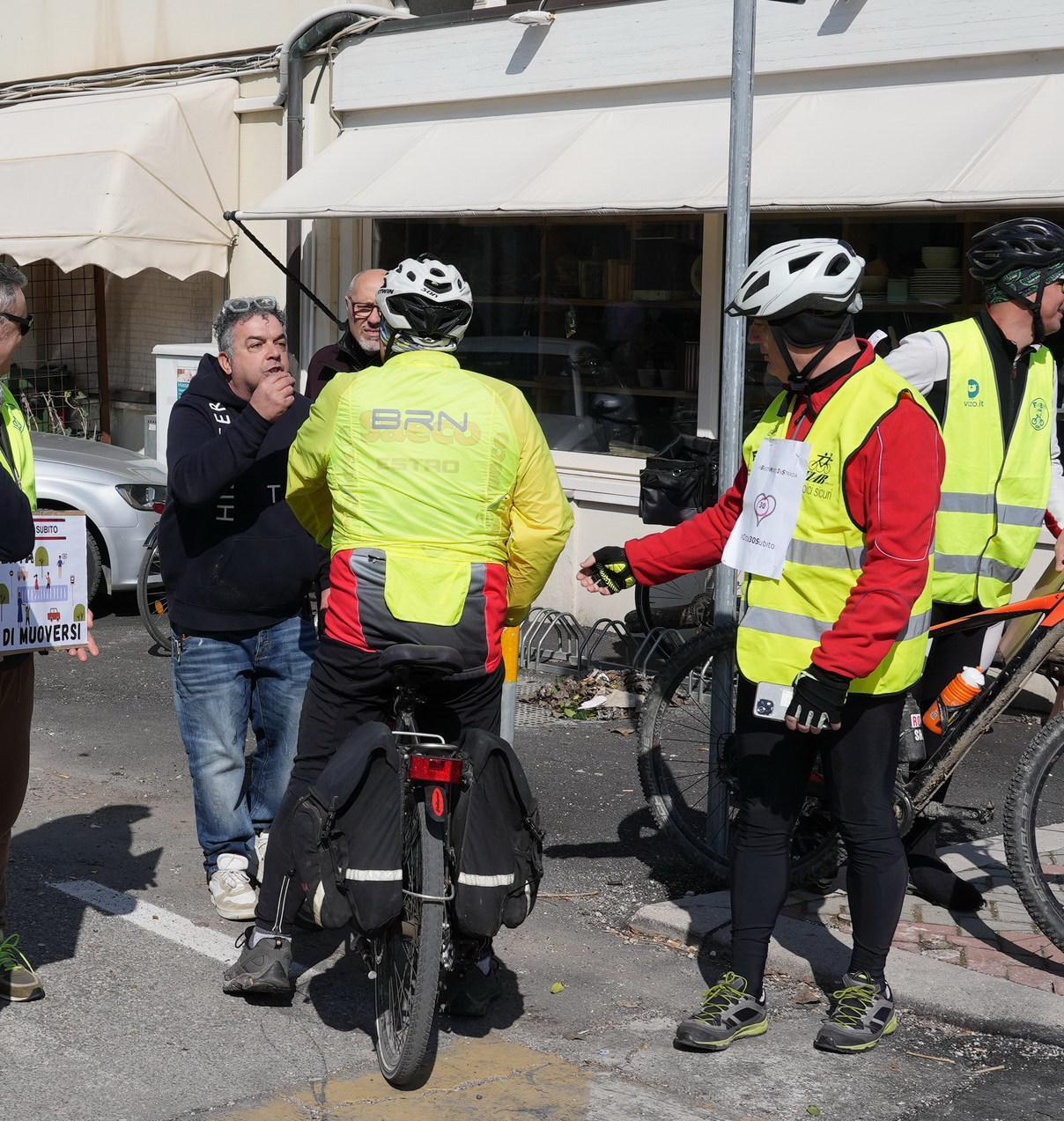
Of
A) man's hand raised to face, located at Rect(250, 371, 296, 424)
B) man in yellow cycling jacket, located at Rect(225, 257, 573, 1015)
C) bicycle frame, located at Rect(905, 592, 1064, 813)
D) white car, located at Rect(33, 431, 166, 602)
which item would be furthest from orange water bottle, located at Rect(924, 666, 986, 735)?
white car, located at Rect(33, 431, 166, 602)

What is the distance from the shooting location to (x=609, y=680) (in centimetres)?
885

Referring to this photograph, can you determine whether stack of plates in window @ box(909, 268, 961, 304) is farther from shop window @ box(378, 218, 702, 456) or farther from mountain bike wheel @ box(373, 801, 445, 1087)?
mountain bike wheel @ box(373, 801, 445, 1087)

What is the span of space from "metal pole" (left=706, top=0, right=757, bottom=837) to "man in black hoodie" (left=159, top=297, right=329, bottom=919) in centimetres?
138

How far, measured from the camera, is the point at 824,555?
160 inches

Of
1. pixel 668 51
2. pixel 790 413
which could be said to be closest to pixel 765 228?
pixel 668 51

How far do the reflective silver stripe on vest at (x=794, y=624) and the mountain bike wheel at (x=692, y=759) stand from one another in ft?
4.08

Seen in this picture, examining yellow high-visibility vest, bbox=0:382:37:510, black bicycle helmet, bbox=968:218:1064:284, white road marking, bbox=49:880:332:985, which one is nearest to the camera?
yellow high-visibility vest, bbox=0:382:37:510

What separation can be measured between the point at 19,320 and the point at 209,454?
27.0 inches

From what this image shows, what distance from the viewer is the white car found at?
10.4 m

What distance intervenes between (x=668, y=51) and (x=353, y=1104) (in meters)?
7.53

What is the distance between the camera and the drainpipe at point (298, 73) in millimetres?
11672

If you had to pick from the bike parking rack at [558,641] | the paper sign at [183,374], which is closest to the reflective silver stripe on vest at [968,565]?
the bike parking rack at [558,641]

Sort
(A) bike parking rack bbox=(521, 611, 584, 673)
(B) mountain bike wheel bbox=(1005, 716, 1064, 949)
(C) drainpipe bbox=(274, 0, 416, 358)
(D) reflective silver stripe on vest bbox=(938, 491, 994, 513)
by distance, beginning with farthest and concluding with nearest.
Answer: (C) drainpipe bbox=(274, 0, 416, 358)
(A) bike parking rack bbox=(521, 611, 584, 673)
(D) reflective silver stripe on vest bbox=(938, 491, 994, 513)
(B) mountain bike wheel bbox=(1005, 716, 1064, 949)

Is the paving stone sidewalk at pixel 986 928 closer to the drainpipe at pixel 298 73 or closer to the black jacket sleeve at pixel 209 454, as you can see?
the black jacket sleeve at pixel 209 454
